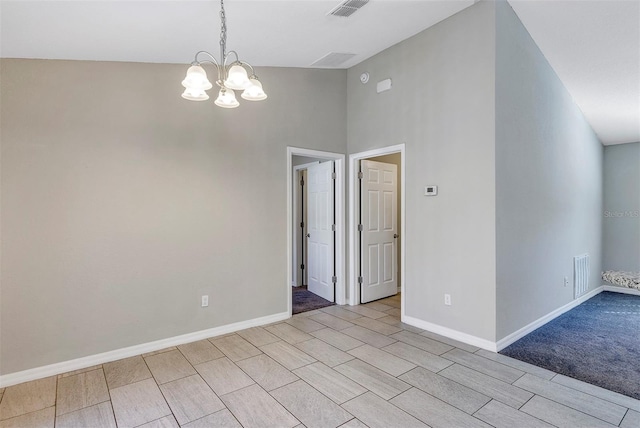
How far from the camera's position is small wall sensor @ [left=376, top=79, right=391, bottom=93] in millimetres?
4145

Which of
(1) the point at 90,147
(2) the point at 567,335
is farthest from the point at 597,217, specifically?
(1) the point at 90,147

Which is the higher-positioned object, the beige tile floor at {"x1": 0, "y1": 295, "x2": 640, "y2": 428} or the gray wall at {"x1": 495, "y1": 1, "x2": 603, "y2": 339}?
the gray wall at {"x1": 495, "y1": 1, "x2": 603, "y2": 339}

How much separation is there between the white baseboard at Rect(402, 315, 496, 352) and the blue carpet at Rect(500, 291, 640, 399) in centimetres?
14

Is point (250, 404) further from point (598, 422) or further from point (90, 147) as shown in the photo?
point (90, 147)

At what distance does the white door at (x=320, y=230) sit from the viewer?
15.9 feet

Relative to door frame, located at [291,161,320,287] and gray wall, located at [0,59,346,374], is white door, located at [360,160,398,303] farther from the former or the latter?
door frame, located at [291,161,320,287]

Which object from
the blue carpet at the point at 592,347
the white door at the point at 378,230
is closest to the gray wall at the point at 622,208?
the blue carpet at the point at 592,347

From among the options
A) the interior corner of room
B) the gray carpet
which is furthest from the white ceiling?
the gray carpet

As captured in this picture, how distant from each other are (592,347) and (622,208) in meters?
3.81

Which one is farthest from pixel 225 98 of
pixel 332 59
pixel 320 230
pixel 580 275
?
pixel 580 275

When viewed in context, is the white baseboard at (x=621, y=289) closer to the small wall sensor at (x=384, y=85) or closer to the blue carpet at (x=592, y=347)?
the blue carpet at (x=592, y=347)

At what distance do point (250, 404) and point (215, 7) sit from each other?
2846 mm

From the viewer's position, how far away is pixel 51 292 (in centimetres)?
280

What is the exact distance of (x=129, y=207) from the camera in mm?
3125
